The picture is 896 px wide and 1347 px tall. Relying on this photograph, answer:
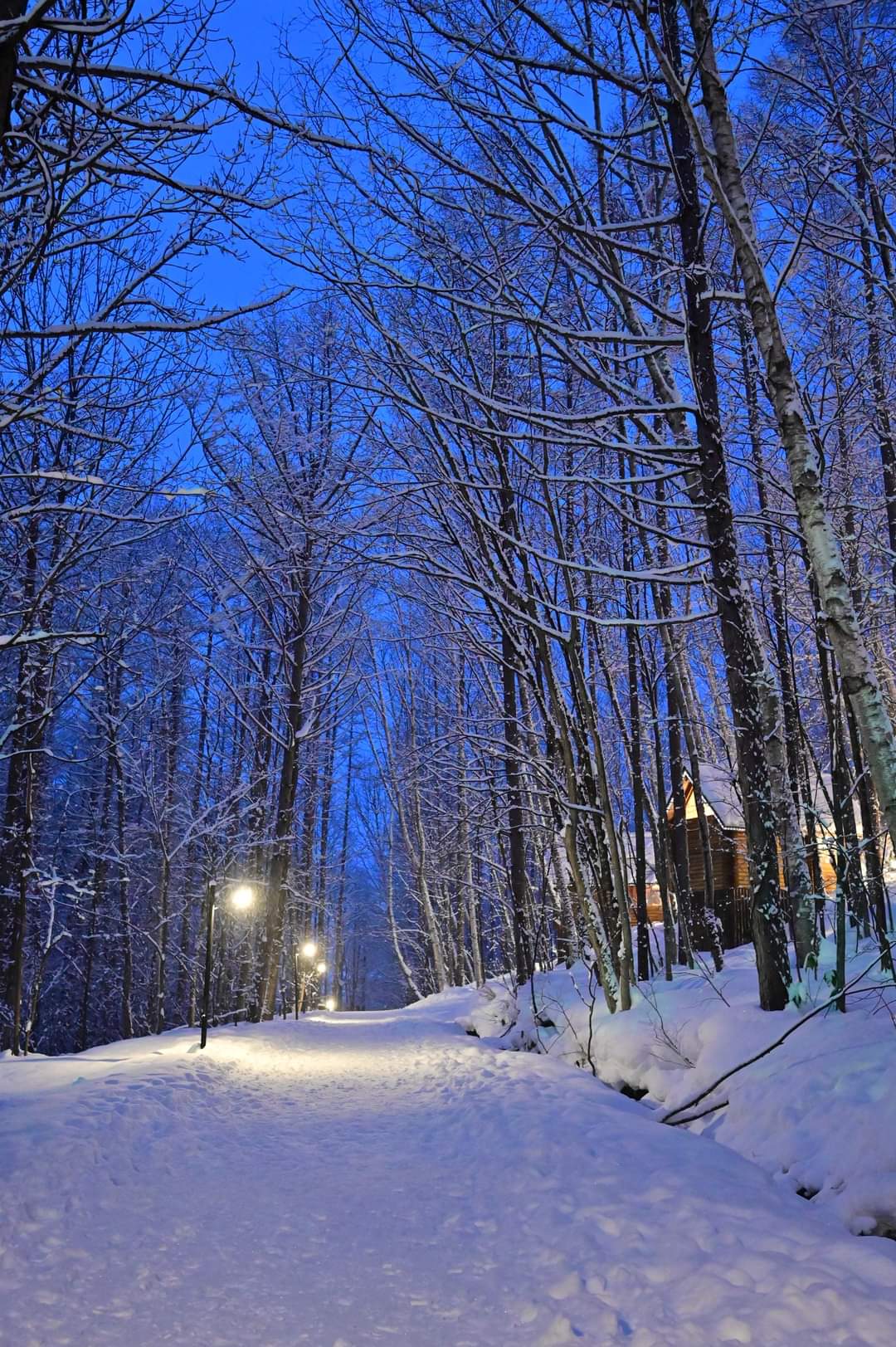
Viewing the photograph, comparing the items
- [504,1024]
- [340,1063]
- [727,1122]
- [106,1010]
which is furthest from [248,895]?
[106,1010]

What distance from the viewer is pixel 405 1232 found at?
3803 millimetres

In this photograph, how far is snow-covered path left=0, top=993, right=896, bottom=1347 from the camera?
9.15 ft

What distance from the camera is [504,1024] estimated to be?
12242 mm

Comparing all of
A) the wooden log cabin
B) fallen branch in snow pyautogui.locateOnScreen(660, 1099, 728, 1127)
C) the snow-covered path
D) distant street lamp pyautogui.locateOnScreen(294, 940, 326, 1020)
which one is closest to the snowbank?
fallen branch in snow pyautogui.locateOnScreen(660, 1099, 728, 1127)

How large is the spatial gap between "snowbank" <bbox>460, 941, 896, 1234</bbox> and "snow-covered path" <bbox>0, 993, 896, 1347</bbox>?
0.22 meters

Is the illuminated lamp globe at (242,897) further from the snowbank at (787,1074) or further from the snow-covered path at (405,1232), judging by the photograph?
the snowbank at (787,1074)

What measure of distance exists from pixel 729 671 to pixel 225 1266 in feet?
17.0

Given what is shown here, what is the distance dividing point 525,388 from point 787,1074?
376 inches

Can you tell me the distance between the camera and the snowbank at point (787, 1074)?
355 cm

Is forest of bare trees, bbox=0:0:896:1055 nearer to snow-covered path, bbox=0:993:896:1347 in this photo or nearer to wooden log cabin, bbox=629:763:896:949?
wooden log cabin, bbox=629:763:896:949

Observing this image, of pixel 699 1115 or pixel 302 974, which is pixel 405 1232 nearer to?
pixel 699 1115

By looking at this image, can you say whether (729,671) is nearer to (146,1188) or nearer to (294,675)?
(146,1188)

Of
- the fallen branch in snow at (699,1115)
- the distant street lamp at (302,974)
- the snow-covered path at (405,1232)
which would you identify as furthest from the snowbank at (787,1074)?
the distant street lamp at (302,974)

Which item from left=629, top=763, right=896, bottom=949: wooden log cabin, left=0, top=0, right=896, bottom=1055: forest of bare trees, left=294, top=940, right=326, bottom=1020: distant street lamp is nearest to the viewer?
left=0, top=0, right=896, bottom=1055: forest of bare trees
